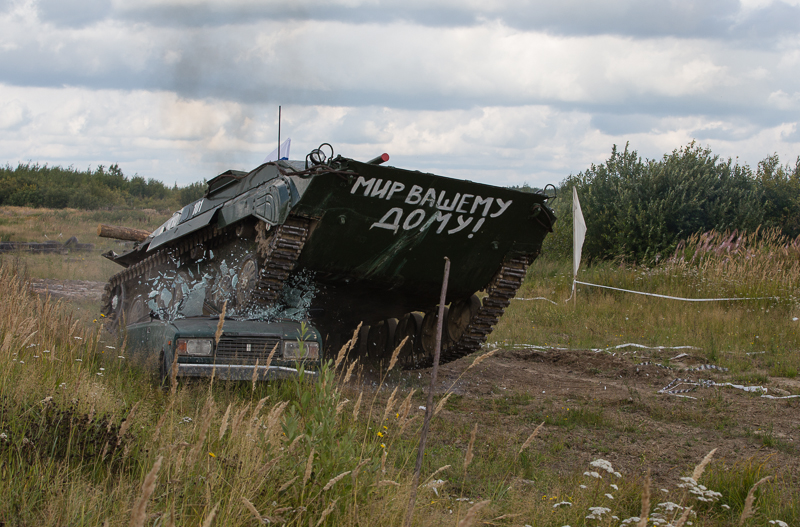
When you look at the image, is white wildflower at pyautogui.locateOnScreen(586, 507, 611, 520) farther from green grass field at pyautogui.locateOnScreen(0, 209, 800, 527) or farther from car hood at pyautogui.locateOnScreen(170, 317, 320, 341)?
car hood at pyautogui.locateOnScreen(170, 317, 320, 341)

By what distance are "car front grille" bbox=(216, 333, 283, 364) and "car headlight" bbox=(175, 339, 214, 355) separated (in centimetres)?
8

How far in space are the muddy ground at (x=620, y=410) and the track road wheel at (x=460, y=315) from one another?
527 millimetres

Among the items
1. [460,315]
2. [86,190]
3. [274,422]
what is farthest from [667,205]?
[86,190]

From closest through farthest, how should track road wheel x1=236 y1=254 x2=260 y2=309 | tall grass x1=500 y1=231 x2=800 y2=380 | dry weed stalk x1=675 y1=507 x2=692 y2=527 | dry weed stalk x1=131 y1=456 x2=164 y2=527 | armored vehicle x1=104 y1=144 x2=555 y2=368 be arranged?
dry weed stalk x1=131 y1=456 x2=164 y2=527 < dry weed stalk x1=675 y1=507 x2=692 y2=527 < armored vehicle x1=104 y1=144 x2=555 y2=368 < track road wheel x1=236 y1=254 x2=260 y2=309 < tall grass x1=500 y1=231 x2=800 y2=380

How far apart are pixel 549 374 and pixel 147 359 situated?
4.56 metres

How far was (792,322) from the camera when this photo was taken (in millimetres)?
10211

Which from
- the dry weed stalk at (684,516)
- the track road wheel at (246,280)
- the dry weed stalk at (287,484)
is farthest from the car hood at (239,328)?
the dry weed stalk at (684,516)

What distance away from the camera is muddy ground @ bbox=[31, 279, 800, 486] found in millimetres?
5055

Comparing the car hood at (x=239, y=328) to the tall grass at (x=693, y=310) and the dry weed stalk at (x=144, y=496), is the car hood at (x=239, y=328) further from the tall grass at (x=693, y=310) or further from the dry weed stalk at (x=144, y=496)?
the tall grass at (x=693, y=310)

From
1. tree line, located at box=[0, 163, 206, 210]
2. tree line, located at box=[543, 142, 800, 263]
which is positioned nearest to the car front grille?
tree line, located at box=[543, 142, 800, 263]

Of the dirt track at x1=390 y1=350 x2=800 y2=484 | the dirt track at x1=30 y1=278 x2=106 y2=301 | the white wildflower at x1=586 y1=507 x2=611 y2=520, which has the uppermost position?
the dirt track at x1=30 y1=278 x2=106 y2=301

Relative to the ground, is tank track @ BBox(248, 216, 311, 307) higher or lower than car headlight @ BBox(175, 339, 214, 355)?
higher

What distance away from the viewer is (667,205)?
52.5ft

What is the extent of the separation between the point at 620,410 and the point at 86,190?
38296 mm
